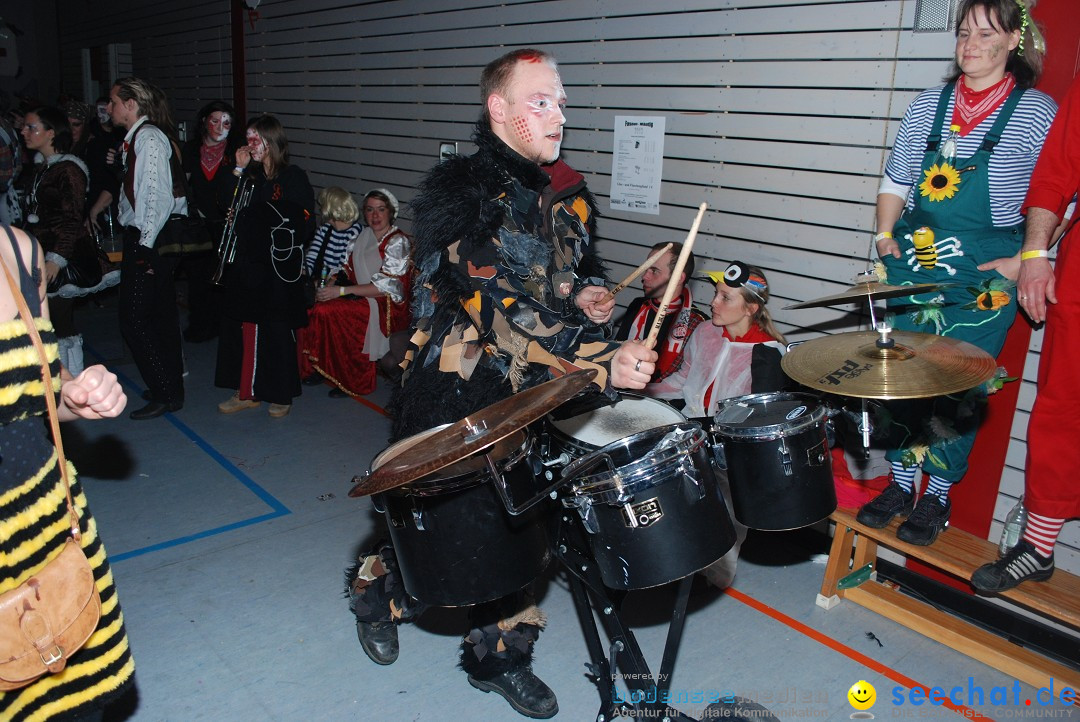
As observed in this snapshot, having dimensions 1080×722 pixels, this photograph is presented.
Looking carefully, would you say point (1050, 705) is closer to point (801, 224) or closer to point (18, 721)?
point (801, 224)

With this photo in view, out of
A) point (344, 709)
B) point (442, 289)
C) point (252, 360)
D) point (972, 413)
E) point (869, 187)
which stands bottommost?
point (344, 709)

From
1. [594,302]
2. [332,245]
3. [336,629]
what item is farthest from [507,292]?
[332,245]

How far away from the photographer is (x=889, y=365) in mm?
2451

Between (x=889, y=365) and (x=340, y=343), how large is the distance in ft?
13.6

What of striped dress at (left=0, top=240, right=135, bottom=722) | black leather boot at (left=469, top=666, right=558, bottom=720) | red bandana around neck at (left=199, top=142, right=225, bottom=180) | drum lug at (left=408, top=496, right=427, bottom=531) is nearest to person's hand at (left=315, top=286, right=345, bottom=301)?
red bandana around neck at (left=199, top=142, right=225, bottom=180)

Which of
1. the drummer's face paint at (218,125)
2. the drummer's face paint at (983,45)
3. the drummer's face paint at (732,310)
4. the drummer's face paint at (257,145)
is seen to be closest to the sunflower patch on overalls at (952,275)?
the drummer's face paint at (983,45)

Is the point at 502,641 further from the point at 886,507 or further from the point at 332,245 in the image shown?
the point at 332,245

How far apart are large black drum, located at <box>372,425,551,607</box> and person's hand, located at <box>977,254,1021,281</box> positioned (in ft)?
6.41

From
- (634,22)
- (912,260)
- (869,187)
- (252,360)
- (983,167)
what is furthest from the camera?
(252,360)

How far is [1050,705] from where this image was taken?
2855 millimetres

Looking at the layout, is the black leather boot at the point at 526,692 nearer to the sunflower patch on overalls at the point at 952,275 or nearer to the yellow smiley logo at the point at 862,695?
the yellow smiley logo at the point at 862,695

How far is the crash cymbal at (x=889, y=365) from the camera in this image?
2326 millimetres

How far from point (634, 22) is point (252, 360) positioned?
3211 mm

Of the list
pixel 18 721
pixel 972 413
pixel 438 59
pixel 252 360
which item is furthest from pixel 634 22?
pixel 18 721
